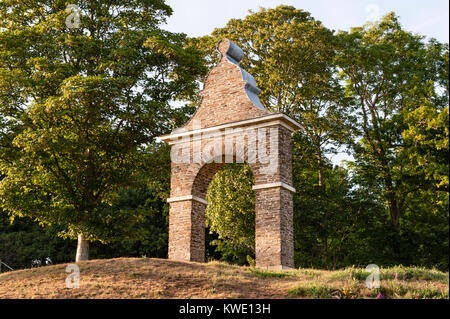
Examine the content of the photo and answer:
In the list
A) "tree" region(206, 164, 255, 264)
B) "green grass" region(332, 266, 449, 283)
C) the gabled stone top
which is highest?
the gabled stone top

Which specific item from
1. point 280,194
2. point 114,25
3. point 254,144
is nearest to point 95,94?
point 114,25

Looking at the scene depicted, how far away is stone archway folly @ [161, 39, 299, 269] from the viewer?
49.3ft

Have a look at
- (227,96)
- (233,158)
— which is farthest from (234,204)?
(227,96)

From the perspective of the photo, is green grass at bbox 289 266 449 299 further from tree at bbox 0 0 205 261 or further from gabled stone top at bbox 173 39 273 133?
tree at bbox 0 0 205 261

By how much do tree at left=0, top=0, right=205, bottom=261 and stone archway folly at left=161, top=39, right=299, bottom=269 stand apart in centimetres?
269

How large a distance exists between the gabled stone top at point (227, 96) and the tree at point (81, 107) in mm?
2648

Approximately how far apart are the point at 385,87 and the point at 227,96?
39.7 feet

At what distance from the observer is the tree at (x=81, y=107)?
58.6 ft

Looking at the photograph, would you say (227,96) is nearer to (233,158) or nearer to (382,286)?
(233,158)

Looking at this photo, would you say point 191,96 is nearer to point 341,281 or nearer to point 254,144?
point 254,144

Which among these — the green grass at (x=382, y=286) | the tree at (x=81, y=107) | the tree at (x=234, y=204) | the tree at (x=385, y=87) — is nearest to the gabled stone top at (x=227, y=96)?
the tree at (x=81, y=107)

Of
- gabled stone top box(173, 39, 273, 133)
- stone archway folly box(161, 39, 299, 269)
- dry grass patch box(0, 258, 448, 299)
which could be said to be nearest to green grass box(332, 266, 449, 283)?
dry grass patch box(0, 258, 448, 299)

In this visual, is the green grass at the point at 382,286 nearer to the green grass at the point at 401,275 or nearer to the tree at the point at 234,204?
the green grass at the point at 401,275
